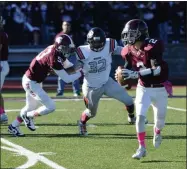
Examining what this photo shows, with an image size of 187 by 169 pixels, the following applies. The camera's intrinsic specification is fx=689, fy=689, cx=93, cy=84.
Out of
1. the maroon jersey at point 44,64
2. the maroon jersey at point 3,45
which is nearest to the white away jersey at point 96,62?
the maroon jersey at point 44,64

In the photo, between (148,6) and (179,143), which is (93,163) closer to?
(179,143)

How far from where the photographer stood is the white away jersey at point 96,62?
35.0 feet

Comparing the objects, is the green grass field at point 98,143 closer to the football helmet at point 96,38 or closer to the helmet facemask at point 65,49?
the helmet facemask at point 65,49

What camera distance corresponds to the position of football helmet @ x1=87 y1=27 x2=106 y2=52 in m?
10.4

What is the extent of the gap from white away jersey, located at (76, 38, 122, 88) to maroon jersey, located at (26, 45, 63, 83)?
373 millimetres

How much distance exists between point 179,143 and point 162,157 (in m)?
1.12

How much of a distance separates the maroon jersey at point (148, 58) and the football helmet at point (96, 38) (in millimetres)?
1086

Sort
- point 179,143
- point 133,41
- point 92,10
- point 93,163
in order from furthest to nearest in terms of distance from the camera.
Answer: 1. point 92,10
2. point 179,143
3. point 133,41
4. point 93,163

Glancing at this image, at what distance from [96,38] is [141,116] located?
6.51 ft

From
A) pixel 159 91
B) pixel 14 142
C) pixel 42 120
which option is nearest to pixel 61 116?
pixel 42 120

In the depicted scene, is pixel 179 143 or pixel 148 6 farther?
pixel 148 6

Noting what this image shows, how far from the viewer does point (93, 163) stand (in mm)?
8492

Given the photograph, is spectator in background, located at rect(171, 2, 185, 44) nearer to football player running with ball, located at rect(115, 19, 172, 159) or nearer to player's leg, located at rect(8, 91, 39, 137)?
player's leg, located at rect(8, 91, 39, 137)

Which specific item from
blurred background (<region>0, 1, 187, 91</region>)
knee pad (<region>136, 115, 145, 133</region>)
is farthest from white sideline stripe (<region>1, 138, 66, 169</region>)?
blurred background (<region>0, 1, 187, 91</region>)
